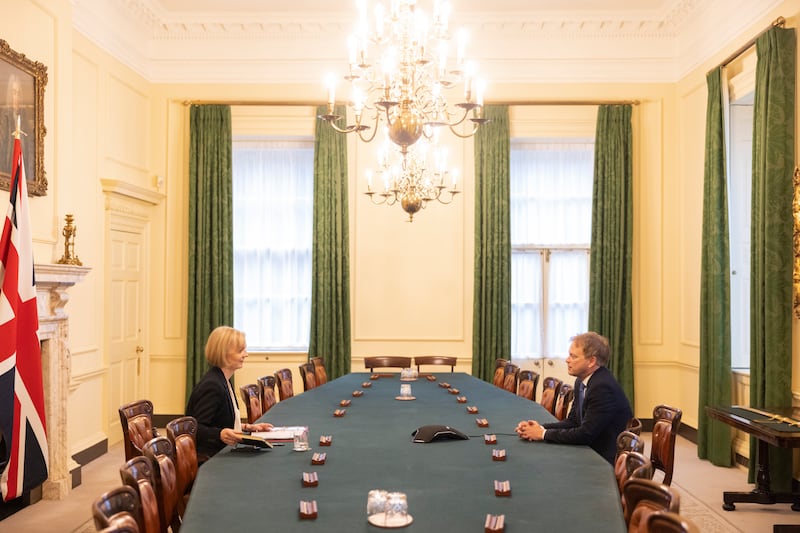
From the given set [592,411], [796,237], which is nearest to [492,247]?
[796,237]

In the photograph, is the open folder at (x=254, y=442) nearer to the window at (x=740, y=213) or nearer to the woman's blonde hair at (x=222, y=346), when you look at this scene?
the woman's blonde hair at (x=222, y=346)

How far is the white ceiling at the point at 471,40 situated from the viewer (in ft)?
28.0

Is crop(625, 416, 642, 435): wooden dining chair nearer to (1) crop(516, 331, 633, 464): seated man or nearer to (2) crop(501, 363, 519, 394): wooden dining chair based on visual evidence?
(1) crop(516, 331, 633, 464): seated man

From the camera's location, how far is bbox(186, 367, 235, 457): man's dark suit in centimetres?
442

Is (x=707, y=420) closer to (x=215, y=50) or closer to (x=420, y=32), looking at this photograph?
(x=420, y=32)

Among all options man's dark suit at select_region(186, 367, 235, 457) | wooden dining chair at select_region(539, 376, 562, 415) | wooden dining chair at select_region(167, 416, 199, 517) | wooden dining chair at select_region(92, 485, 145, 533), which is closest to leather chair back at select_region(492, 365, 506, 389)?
wooden dining chair at select_region(539, 376, 562, 415)

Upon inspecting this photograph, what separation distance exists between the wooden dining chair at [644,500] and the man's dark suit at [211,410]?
2.44m

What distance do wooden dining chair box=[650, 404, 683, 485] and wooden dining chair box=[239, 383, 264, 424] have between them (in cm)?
263

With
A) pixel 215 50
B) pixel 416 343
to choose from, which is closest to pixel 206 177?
pixel 215 50

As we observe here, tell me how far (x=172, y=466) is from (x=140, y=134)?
20.0 feet

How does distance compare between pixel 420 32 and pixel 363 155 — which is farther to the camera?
pixel 363 155

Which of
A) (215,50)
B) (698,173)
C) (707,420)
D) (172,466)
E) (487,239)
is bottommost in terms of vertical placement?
(707,420)

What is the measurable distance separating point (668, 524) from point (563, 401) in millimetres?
3315

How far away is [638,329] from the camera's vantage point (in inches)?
350
